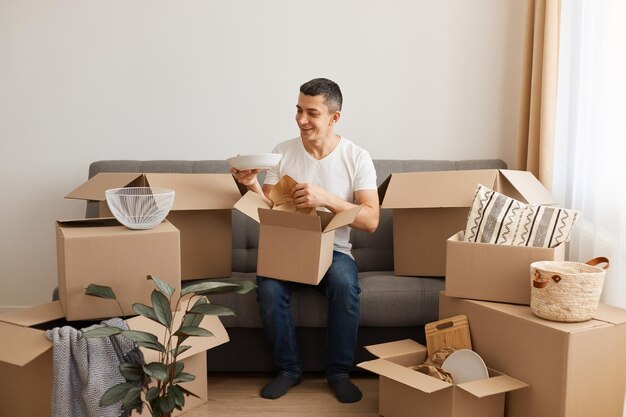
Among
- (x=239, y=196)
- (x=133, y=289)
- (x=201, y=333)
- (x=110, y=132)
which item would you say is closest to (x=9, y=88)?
(x=110, y=132)

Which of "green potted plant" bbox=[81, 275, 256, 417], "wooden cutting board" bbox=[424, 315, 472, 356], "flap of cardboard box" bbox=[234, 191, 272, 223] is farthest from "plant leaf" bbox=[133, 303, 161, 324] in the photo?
"wooden cutting board" bbox=[424, 315, 472, 356]

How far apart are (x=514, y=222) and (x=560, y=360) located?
1.72 ft

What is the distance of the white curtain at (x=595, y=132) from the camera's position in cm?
241

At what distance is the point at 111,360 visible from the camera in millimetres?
2043

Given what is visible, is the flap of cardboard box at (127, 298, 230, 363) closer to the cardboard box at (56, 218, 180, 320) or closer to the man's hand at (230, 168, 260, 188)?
the cardboard box at (56, 218, 180, 320)

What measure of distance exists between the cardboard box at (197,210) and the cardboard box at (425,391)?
0.74m

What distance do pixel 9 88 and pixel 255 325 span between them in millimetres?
1829

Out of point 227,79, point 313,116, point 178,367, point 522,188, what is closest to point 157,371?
point 178,367

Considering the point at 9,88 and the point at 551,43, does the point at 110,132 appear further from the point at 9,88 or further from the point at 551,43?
the point at 551,43

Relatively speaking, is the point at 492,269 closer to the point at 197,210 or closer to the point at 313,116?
the point at 313,116

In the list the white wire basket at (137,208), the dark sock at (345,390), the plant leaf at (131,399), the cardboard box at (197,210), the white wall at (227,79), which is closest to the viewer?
the plant leaf at (131,399)

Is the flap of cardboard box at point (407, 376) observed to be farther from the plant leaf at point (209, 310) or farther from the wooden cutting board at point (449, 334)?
the plant leaf at point (209, 310)

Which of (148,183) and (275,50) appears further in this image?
(275,50)

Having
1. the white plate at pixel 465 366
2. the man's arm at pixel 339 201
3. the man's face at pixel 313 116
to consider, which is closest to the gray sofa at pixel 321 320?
the man's arm at pixel 339 201
